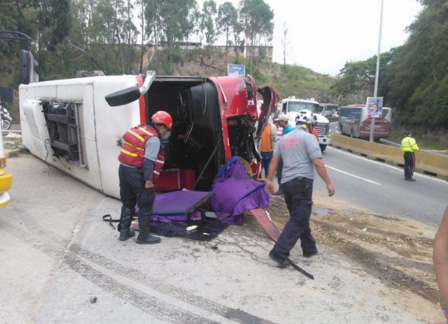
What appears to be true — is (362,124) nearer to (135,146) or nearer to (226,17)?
(135,146)

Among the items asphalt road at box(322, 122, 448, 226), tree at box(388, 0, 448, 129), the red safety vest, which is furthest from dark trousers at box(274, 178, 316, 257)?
tree at box(388, 0, 448, 129)

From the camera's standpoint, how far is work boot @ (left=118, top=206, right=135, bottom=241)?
15.7 feet

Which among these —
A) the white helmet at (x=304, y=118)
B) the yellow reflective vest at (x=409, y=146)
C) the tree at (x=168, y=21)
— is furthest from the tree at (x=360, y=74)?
the white helmet at (x=304, y=118)

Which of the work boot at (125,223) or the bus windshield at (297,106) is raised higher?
the bus windshield at (297,106)

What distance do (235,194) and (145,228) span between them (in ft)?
4.78

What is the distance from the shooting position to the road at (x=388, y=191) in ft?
27.4

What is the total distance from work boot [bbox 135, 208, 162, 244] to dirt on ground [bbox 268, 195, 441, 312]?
6.89ft

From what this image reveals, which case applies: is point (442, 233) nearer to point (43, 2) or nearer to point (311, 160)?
point (311, 160)

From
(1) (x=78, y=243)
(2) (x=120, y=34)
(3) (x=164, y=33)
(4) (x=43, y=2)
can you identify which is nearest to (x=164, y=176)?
(1) (x=78, y=243)

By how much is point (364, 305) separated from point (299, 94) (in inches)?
2547

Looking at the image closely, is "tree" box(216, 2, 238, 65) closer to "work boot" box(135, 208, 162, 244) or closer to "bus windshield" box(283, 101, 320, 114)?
"bus windshield" box(283, 101, 320, 114)

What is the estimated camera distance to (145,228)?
4660 mm

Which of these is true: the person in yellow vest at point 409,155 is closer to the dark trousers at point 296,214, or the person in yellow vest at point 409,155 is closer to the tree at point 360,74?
the dark trousers at point 296,214

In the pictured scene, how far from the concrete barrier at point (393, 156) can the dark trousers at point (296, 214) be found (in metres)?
10.7
